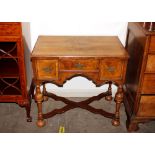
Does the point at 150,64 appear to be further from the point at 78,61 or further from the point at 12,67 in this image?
the point at 12,67

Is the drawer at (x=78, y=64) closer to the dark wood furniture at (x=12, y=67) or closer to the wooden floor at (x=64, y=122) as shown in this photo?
the dark wood furniture at (x=12, y=67)

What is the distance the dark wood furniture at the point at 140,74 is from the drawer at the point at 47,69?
30.8 inches

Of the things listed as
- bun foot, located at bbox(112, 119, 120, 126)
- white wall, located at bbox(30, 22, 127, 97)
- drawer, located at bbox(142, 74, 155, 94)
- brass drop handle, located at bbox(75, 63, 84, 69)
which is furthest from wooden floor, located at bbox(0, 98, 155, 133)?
white wall, located at bbox(30, 22, 127, 97)

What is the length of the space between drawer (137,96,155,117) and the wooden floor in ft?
0.87

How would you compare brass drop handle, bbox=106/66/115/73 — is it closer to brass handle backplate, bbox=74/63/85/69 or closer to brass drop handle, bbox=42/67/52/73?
brass handle backplate, bbox=74/63/85/69

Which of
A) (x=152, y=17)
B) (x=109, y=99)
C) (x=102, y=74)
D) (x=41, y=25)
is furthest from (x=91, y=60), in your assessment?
(x=109, y=99)

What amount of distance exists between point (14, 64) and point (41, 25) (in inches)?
21.2

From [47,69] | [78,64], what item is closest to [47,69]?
[47,69]

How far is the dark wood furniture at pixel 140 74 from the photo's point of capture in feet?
6.13

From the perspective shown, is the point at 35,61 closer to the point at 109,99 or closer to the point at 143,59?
the point at 143,59

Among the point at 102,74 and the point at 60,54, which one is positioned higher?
the point at 60,54

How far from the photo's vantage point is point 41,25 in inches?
97.1

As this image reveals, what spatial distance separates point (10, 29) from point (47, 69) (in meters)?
0.48

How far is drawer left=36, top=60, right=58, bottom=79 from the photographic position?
6.43ft
